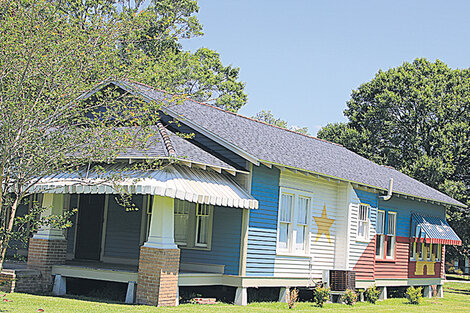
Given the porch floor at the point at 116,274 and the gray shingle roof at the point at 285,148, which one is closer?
the porch floor at the point at 116,274

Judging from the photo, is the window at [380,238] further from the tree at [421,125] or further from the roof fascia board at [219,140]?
the tree at [421,125]

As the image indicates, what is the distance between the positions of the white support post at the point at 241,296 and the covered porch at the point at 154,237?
1.67 feet

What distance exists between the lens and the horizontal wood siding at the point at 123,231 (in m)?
18.7

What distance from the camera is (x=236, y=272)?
17000 mm

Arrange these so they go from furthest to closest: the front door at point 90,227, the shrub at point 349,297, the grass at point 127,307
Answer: the shrub at point 349,297 < the front door at point 90,227 < the grass at point 127,307

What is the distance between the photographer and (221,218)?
57.6ft

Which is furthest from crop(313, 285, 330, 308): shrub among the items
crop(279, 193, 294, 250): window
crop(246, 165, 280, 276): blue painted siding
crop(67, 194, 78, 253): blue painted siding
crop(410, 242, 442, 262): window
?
crop(410, 242, 442, 262): window

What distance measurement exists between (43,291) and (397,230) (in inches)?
544

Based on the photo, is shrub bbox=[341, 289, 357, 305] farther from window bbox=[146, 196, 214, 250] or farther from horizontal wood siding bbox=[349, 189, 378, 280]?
window bbox=[146, 196, 214, 250]

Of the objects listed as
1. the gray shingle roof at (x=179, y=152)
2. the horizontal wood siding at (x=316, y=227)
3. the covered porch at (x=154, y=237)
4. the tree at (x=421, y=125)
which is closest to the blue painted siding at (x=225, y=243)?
the covered porch at (x=154, y=237)

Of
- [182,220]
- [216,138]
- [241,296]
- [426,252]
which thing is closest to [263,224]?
[241,296]

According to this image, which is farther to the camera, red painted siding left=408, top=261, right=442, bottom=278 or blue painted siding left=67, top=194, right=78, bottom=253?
red painted siding left=408, top=261, right=442, bottom=278

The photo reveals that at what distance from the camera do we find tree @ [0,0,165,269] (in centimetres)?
1059

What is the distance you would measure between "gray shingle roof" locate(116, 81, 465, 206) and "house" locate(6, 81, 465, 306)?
85 millimetres
